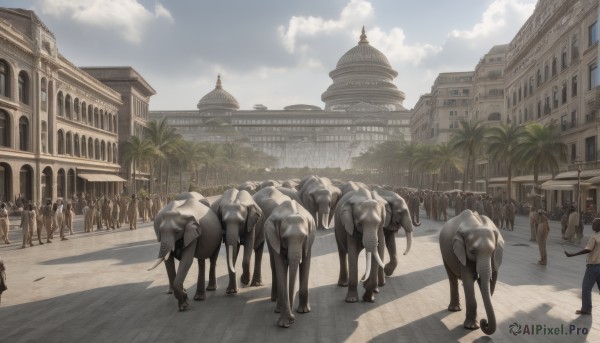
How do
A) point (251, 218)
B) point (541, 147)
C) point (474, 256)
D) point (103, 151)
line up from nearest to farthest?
point (474, 256) → point (251, 218) → point (541, 147) → point (103, 151)

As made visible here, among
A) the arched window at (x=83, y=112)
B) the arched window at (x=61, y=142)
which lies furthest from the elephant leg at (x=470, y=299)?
the arched window at (x=83, y=112)

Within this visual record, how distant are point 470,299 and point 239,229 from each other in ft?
15.6

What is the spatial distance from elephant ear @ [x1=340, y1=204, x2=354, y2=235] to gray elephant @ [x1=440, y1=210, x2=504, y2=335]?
187cm

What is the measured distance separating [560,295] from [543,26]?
39693mm

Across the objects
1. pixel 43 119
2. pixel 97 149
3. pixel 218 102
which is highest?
pixel 218 102

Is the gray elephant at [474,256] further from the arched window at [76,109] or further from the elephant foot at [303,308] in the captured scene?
the arched window at [76,109]

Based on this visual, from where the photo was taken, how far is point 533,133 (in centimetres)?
3306

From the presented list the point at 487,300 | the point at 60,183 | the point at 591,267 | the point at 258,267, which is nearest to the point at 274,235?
the point at 258,267

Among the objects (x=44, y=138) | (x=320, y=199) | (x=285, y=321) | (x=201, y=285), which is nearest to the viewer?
(x=285, y=321)

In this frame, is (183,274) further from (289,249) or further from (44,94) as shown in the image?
(44,94)

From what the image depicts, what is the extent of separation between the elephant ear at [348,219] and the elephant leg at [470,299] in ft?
7.87

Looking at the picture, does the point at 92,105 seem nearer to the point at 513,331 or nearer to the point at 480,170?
the point at 513,331

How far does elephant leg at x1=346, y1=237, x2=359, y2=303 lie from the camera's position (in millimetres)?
9133

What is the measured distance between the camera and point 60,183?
3800 centimetres
